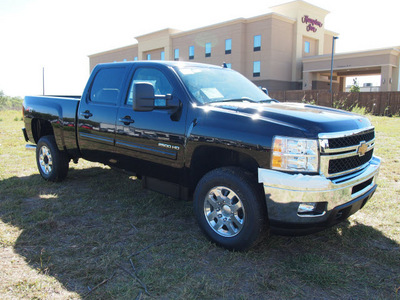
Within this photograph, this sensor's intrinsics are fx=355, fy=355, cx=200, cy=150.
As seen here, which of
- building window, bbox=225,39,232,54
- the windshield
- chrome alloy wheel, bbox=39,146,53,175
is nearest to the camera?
the windshield

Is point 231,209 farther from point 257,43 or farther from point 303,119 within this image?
point 257,43

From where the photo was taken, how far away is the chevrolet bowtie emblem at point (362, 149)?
11.6 feet

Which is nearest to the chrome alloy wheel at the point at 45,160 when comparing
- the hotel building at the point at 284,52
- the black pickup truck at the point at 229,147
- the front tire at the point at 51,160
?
the front tire at the point at 51,160

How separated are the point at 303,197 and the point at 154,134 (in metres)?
1.90

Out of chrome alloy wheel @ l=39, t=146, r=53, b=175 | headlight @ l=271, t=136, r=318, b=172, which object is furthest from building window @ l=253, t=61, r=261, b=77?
headlight @ l=271, t=136, r=318, b=172

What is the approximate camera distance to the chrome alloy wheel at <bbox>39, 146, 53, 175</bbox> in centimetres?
614

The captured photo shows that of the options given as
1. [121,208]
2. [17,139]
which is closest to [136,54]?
[17,139]

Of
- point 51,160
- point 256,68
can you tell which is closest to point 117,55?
point 256,68

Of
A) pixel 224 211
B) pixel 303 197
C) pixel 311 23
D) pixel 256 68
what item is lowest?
pixel 224 211

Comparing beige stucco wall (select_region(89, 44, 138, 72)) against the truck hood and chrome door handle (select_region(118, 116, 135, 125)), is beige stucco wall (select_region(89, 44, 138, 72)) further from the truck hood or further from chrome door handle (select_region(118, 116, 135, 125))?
the truck hood

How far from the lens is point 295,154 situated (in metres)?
3.11

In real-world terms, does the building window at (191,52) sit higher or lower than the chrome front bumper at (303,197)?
higher

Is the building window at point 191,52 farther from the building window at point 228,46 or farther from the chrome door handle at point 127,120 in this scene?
the chrome door handle at point 127,120

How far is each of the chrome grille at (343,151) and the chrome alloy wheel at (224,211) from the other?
90cm
